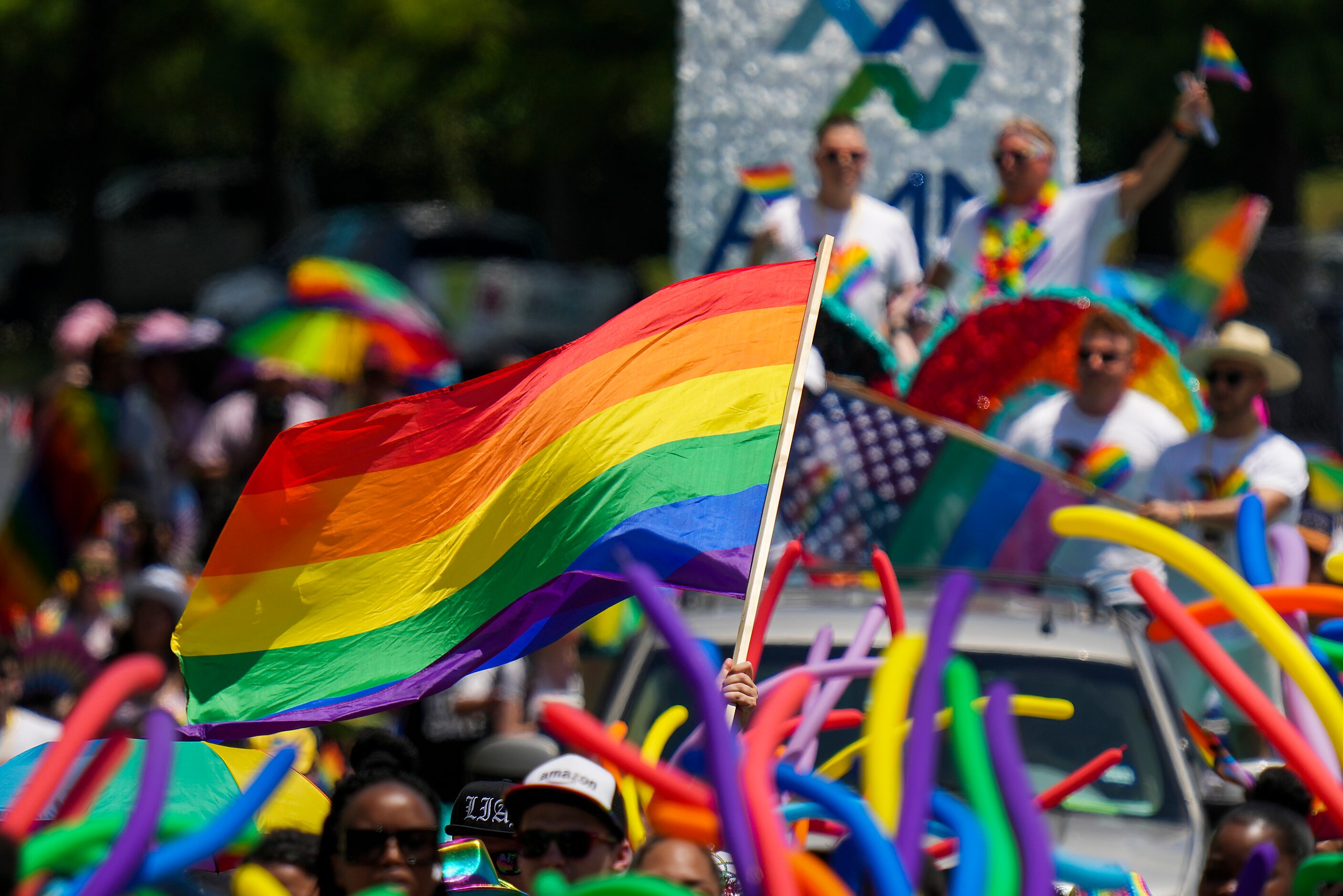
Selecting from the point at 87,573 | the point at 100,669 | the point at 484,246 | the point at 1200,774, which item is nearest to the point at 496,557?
the point at 1200,774

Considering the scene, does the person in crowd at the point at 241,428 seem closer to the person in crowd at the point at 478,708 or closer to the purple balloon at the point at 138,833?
the person in crowd at the point at 478,708

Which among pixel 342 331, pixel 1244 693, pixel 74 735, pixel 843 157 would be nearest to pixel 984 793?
pixel 1244 693

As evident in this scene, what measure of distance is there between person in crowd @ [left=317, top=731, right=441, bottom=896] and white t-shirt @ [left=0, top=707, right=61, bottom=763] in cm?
253

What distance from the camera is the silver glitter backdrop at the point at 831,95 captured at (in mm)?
9234

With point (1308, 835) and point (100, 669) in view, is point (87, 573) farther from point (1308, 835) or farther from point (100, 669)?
point (1308, 835)

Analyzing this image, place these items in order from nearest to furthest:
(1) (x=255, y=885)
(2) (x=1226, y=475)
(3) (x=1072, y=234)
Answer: (1) (x=255, y=885) → (2) (x=1226, y=475) → (3) (x=1072, y=234)

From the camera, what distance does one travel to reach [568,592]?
4.11 metres

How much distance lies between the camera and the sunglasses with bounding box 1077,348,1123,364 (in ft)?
21.4

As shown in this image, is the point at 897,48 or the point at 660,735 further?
the point at 897,48

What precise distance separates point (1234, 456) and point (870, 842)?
4.43m

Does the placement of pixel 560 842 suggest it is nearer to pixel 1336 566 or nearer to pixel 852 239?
pixel 1336 566

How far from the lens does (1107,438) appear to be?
6648mm

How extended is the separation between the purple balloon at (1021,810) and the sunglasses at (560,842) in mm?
1524

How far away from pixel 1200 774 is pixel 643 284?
1611 cm
